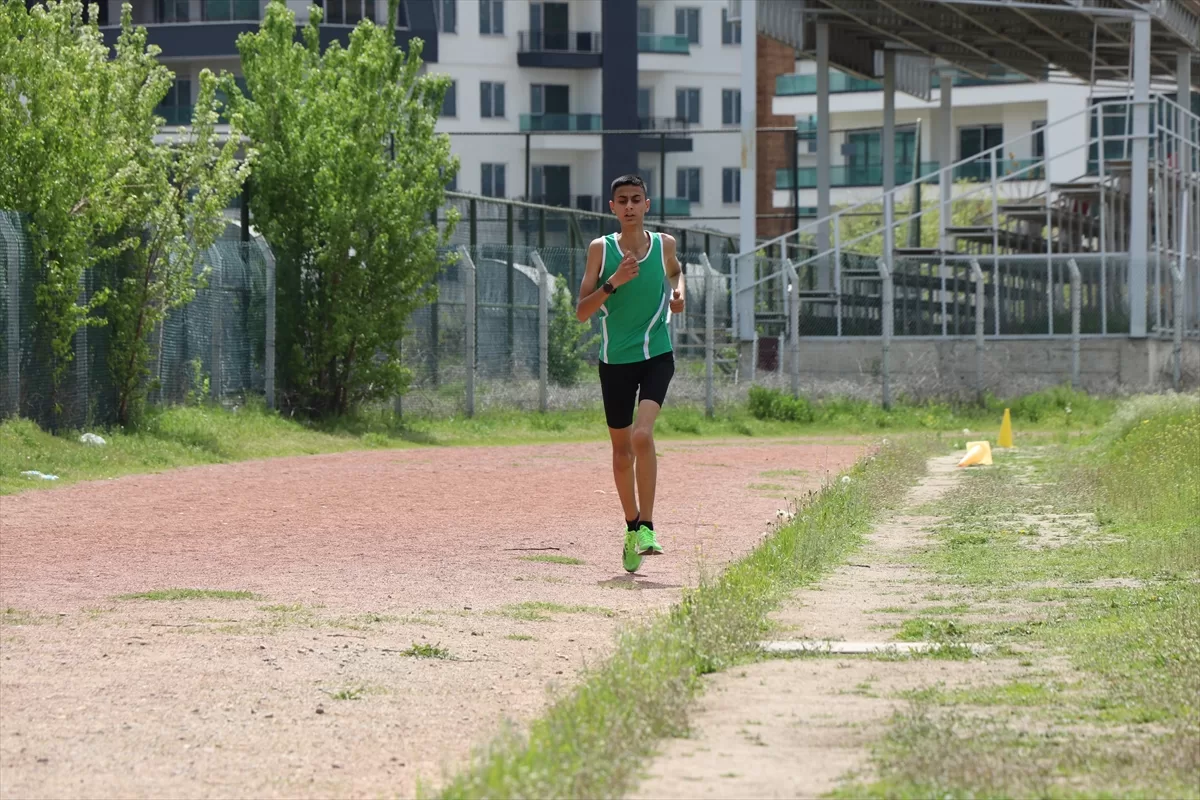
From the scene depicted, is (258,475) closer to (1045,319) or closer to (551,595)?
(551,595)

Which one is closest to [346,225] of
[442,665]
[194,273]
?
[194,273]

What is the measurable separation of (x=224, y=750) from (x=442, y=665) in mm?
1555

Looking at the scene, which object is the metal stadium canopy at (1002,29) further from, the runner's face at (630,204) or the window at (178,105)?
the window at (178,105)

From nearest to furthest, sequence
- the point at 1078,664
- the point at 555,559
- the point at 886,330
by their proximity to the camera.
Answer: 1. the point at 1078,664
2. the point at 555,559
3. the point at 886,330

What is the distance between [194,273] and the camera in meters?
22.3

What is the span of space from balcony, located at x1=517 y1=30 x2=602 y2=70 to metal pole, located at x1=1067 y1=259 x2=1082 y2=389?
117ft

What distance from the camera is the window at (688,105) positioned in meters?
67.6

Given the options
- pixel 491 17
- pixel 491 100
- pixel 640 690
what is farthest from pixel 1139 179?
pixel 491 100

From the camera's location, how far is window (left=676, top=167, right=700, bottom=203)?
219 feet

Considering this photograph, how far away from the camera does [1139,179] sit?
3080 cm

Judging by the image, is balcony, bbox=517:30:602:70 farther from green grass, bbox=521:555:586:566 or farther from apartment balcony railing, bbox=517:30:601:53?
green grass, bbox=521:555:586:566

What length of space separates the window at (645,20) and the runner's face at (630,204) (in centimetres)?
5810

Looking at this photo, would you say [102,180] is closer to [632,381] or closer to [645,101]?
[632,381]

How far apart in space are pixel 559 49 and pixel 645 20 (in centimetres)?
442
